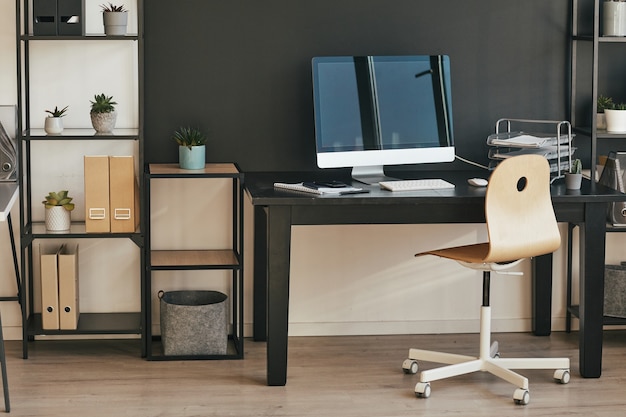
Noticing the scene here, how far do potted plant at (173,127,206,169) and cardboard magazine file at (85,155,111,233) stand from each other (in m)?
0.31

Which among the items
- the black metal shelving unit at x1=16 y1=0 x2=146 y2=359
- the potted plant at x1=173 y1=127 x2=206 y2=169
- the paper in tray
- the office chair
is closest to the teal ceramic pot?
the potted plant at x1=173 y1=127 x2=206 y2=169

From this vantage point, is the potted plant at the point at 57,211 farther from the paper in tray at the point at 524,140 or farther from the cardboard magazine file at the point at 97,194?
the paper in tray at the point at 524,140

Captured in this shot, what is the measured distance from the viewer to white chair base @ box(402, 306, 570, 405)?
12.6 ft

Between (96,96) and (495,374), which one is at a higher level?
(96,96)

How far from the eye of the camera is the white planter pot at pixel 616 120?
4.49m

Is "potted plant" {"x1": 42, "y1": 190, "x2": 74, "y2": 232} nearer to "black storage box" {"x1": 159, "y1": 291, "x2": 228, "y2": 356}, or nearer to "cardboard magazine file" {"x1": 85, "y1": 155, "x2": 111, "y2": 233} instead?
"cardboard magazine file" {"x1": 85, "y1": 155, "x2": 111, "y2": 233}

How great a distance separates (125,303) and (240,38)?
4.24ft

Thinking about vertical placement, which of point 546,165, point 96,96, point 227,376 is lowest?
point 227,376

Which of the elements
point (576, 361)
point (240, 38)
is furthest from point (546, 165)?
point (240, 38)

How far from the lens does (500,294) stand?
481 centimetres

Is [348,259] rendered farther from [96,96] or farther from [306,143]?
[96,96]

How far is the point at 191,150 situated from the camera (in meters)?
4.28

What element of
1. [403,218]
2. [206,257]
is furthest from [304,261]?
[403,218]

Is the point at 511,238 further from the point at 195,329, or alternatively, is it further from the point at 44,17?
the point at 44,17
